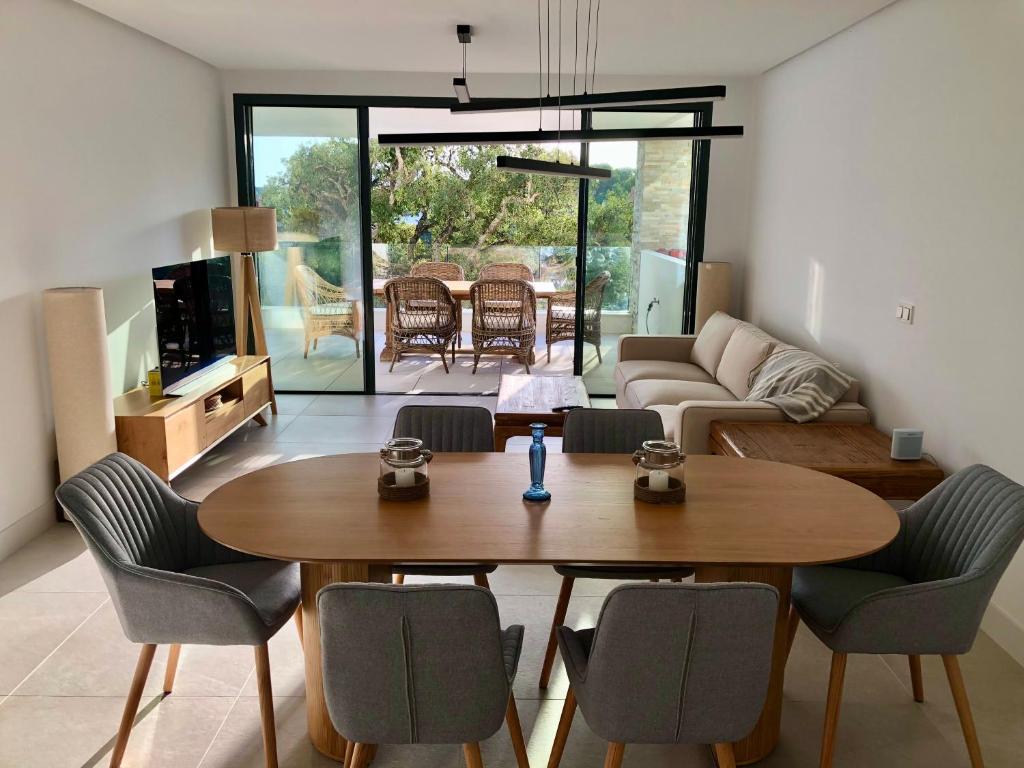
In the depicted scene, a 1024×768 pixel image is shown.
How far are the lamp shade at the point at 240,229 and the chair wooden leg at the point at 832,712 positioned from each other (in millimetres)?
5051

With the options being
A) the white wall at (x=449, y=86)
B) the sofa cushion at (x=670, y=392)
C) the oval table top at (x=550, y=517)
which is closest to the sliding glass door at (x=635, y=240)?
the white wall at (x=449, y=86)

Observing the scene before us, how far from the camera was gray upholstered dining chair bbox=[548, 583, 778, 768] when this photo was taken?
6.42ft

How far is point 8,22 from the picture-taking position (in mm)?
4098

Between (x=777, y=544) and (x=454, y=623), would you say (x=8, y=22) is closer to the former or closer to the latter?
(x=454, y=623)

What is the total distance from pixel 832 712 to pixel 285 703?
175cm

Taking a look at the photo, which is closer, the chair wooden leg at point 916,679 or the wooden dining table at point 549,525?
the wooden dining table at point 549,525

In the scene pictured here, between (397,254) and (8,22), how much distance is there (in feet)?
23.4

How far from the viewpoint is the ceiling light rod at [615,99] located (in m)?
3.44

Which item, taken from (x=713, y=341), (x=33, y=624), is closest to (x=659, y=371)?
(x=713, y=341)

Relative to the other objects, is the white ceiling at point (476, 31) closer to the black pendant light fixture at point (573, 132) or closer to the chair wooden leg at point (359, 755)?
the black pendant light fixture at point (573, 132)

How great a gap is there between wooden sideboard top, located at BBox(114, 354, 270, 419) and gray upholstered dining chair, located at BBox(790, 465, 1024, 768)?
3442mm

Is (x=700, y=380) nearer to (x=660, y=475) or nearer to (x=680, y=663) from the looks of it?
(x=660, y=475)

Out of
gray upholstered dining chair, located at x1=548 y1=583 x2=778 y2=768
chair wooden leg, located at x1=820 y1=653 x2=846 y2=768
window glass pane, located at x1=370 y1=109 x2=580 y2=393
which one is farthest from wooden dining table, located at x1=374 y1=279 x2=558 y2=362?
gray upholstered dining chair, located at x1=548 y1=583 x2=778 y2=768

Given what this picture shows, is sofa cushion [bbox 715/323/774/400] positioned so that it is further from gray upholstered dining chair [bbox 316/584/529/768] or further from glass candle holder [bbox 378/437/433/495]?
gray upholstered dining chair [bbox 316/584/529/768]
